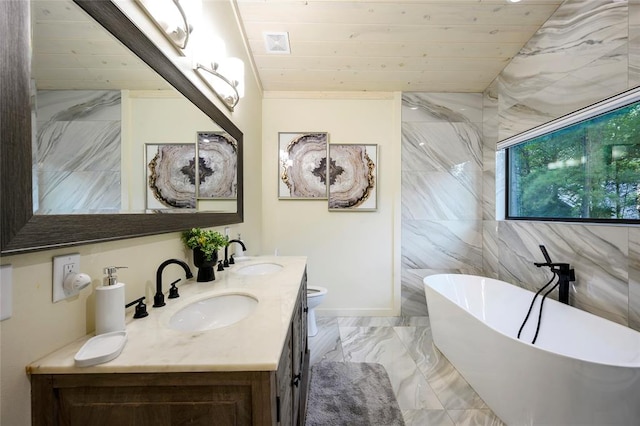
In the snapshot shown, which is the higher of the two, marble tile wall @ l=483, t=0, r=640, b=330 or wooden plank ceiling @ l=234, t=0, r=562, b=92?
wooden plank ceiling @ l=234, t=0, r=562, b=92

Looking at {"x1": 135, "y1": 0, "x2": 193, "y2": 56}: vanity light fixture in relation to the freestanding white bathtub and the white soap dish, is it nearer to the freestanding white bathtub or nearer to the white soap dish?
the white soap dish

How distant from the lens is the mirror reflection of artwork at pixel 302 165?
272 cm

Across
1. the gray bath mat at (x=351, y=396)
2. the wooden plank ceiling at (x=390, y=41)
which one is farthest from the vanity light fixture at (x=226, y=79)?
the gray bath mat at (x=351, y=396)

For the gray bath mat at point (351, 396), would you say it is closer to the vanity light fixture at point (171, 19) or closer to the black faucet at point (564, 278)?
the black faucet at point (564, 278)

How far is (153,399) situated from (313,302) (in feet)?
5.71

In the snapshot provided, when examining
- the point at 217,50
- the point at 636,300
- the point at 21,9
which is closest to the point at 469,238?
the point at 636,300

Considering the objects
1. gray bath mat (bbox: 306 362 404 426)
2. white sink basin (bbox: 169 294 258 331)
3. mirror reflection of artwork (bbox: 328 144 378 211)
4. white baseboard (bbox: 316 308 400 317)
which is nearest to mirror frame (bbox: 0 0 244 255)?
white sink basin (bbox: 169 294 258 331)

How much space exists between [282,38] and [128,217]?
1985 millimetres

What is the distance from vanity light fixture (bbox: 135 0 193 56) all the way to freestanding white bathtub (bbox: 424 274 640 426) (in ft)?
7.05

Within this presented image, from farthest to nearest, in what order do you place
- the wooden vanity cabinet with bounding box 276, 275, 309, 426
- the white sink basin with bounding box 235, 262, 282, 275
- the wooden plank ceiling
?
1. the wooden plank ceiling
2. the white sink basin with bounding box 235, 262, 282, 275
3. the wooden vanity cabinet with bounding box 276, 275, 309, 426

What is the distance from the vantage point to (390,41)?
2.11 meters

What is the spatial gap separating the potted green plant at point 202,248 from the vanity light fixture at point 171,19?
0.85 metres

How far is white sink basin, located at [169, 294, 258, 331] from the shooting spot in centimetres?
95

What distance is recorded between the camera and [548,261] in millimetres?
1796
